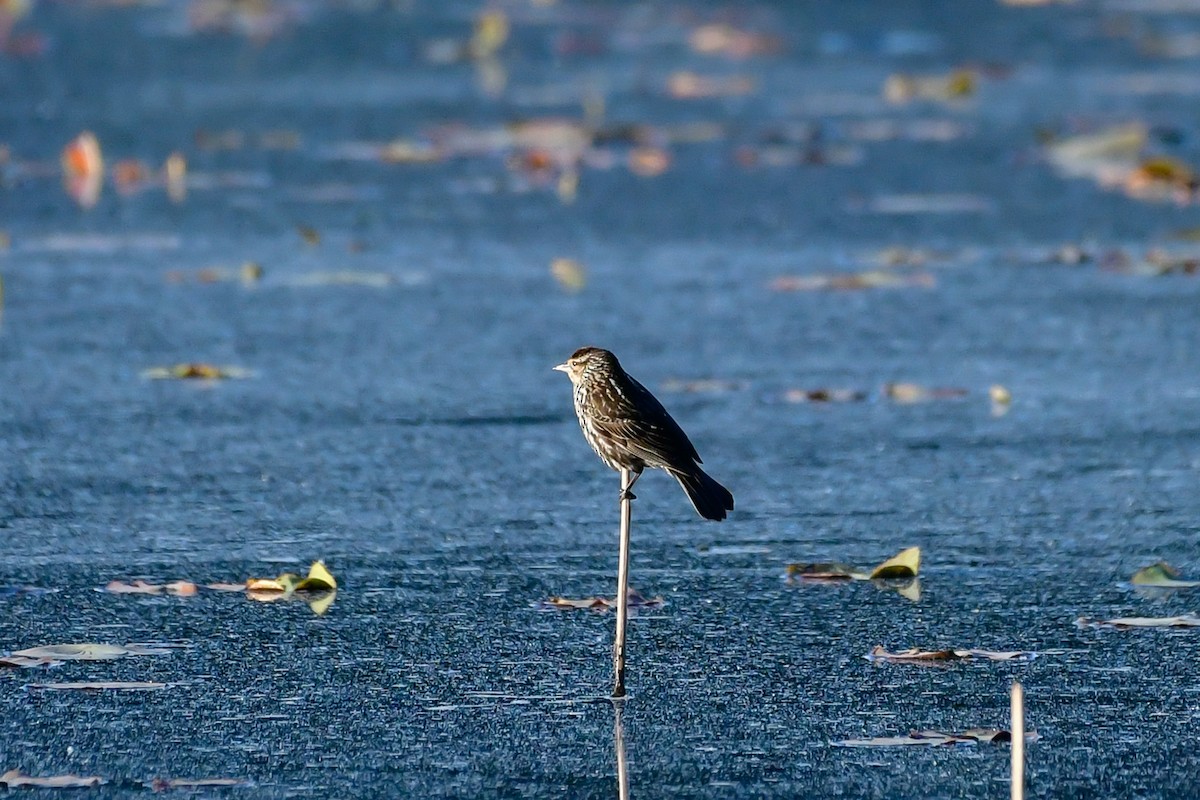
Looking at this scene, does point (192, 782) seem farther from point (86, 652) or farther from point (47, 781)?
point (86, 652)

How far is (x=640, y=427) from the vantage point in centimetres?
545

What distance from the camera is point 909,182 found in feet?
47.5

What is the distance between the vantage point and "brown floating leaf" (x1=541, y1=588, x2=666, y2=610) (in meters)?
6.23

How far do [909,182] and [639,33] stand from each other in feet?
39.1

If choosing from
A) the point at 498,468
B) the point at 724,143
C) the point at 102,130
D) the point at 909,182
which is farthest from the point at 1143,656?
the point at 102,130

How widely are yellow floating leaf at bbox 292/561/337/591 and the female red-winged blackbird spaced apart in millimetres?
1121

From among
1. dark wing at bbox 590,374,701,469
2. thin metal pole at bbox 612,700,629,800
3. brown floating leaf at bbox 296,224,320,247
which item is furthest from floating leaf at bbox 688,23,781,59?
thin metal pole at bbox 612,700,629,800

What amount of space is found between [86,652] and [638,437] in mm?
1475

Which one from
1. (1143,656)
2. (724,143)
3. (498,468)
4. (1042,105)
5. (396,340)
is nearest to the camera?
(1143,656)

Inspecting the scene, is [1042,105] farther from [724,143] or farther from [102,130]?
[102,130]

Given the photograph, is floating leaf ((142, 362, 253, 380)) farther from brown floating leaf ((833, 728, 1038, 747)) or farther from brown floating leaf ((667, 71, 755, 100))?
brown floating leaf ((667, 71, 755, 100))

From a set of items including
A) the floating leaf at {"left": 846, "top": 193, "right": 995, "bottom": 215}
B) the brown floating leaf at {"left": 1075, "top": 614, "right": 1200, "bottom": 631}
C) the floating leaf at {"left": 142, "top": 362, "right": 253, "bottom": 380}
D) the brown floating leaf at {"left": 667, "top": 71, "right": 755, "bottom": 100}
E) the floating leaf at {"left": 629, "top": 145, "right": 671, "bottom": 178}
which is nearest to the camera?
the brown floating leaf at {"left": 1075, "top": 614, "right": 1200, "bottom": 631}

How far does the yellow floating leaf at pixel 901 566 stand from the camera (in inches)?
255

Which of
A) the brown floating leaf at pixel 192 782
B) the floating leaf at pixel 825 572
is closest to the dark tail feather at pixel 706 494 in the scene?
the floating leaf at pixel 825 572
